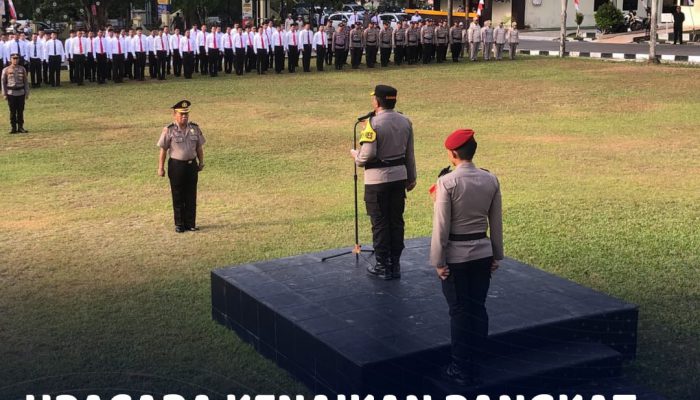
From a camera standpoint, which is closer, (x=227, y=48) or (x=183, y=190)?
(x=183, y=190)

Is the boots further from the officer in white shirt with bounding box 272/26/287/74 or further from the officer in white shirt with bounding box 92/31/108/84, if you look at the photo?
the officer in white shirt with bounding box 272/26/287/74

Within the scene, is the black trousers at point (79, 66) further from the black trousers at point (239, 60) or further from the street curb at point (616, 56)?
the street curb at point (616, 56)

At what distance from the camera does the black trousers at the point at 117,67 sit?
3059 cm

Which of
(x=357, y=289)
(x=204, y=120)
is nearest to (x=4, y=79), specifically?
(x=204, y=120)

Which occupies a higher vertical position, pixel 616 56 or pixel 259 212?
pixel 616 56

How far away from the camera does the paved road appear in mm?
36781

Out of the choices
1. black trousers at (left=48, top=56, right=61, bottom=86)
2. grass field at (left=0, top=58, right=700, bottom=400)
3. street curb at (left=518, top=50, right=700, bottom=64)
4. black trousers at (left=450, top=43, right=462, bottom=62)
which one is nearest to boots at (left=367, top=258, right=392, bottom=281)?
grass field at (left=0, top=58, right=700, bottom=400)

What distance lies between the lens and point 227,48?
32969 mm

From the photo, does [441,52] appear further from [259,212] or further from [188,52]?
[259,212]

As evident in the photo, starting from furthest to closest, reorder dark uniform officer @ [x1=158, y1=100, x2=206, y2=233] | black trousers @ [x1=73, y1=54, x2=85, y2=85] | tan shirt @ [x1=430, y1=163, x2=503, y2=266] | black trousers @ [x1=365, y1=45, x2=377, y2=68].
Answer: black trousers @ [x1=365, y1=45, x2=377, y2=68] → black trousers @ [x1=73, y1=54, x2=85, y2=85] → dark uniform officer @ [x1=158, y1=100, x2=206, y2=233] → tan shirt @ [x1=430, y1=163, x2=503, y2=266]

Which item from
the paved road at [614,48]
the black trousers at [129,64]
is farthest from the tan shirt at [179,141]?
the paved road at [614,48]

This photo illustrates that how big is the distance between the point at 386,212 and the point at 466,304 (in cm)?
236

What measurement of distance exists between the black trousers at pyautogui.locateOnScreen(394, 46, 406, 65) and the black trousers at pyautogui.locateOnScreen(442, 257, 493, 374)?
1178 inches

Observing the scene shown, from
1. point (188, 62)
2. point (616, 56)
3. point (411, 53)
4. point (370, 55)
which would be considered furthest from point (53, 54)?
point (616, 56)
